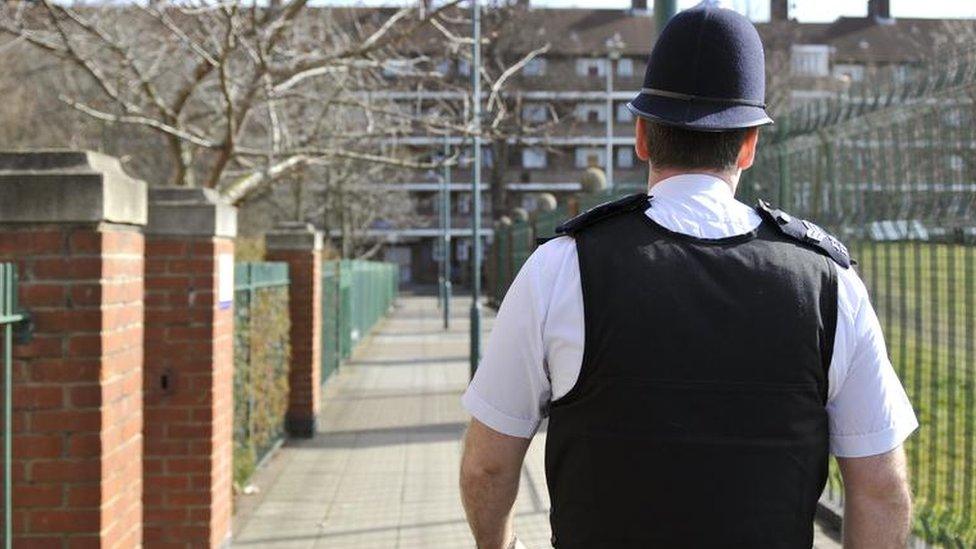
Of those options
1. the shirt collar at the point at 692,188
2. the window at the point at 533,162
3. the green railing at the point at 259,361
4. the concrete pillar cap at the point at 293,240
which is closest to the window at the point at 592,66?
the window at the point at 533,162

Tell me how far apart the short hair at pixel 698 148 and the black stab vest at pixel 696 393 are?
19 centimetres

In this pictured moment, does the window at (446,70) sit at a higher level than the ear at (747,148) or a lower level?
higher

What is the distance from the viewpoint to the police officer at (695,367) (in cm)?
222

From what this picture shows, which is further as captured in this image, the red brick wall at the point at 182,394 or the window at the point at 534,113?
the window at the point at 534,113

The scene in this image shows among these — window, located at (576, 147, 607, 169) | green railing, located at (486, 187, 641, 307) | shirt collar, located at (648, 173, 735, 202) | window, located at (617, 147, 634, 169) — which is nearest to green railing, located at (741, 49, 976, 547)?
green railing, located at (486, 187, 641, 307)

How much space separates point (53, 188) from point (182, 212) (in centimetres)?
187

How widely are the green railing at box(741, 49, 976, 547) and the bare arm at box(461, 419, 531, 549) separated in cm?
316

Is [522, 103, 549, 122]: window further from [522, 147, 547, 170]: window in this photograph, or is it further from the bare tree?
[522, 147, 547, 170]: window

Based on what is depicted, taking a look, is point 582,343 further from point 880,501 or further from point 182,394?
point 182,394

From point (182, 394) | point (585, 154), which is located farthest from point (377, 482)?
point (585, 154)

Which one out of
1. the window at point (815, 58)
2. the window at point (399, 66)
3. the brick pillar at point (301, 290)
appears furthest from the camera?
the window at point (815, 58)

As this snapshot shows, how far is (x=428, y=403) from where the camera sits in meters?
14.1

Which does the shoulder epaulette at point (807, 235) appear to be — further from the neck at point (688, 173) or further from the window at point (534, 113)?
the window at point (534, 113)

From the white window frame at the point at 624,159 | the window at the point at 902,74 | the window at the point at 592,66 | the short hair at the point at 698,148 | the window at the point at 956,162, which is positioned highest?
the window at the point at 592,66
